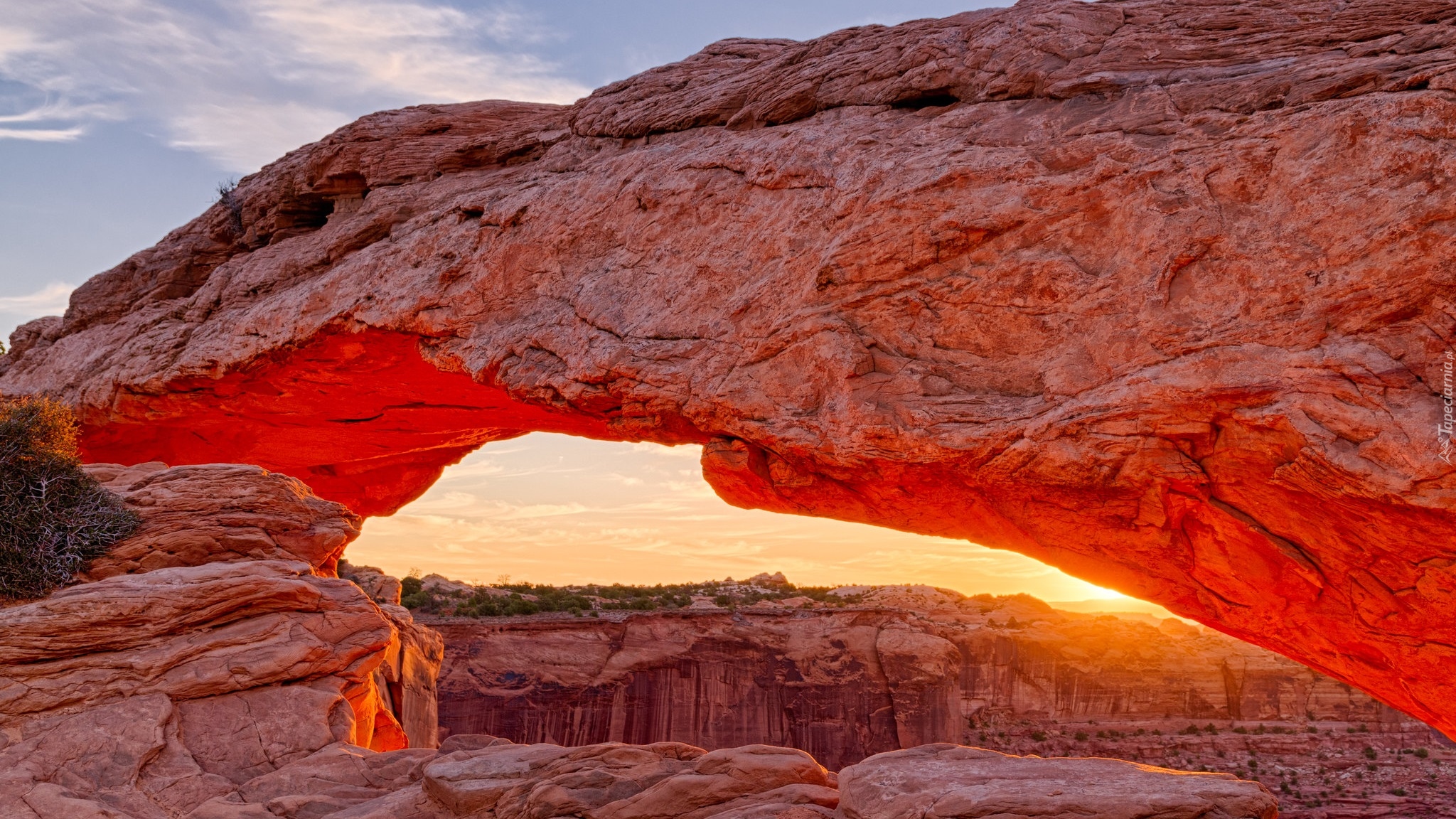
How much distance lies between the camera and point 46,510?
1240cm

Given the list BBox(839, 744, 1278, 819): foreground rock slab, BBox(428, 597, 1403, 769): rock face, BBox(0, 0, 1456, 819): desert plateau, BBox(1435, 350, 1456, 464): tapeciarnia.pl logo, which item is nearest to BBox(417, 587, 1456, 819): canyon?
BBox(428, 597, 1403, 769): rock face

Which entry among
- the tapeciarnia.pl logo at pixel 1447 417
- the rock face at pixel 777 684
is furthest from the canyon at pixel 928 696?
the tapeciarnia.pl logo at pixel 1447 417

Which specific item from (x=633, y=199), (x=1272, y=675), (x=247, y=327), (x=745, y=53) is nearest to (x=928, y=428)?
(x=633, y=199)

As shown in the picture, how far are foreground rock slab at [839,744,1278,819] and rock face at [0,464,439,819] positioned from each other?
5934 mm

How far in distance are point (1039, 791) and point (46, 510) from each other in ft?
38.6

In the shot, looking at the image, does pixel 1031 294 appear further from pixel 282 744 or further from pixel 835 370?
pixel 282 744

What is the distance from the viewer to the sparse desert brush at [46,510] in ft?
38.8

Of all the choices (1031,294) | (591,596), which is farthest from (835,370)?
(591,596)

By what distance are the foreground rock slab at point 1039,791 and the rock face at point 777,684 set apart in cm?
2407

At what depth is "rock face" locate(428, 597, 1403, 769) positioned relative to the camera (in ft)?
108

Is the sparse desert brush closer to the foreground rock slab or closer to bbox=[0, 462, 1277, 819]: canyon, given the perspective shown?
bbox=[0, 462, 1277, 819]: canyon

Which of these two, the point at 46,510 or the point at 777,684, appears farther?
the point at 777,684

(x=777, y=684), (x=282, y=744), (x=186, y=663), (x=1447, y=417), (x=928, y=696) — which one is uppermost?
(x=1447, y=417)

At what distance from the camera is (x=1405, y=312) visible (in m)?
8.39
